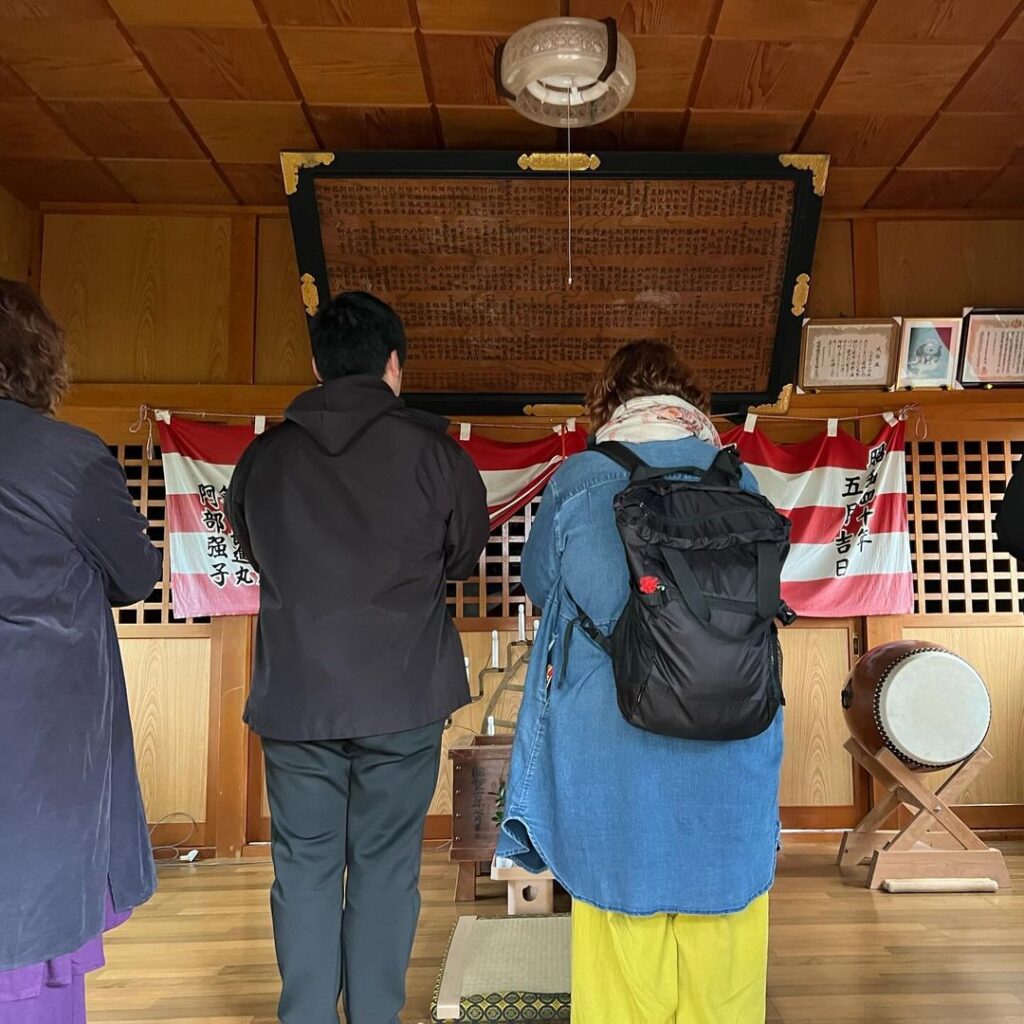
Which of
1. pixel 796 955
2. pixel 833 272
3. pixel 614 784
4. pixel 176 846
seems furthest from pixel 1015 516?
pixel 176 846

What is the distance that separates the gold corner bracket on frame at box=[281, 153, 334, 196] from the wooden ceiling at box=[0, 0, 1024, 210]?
0.26ft

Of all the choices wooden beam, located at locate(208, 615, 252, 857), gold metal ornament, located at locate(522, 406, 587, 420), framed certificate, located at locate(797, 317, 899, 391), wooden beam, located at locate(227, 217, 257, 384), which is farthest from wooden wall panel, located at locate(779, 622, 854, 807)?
wooden beam, located at locate(227, 217, 257, 384)

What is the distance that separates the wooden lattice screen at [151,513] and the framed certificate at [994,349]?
420 cm

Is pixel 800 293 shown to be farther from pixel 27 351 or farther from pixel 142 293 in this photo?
pixel 27 351

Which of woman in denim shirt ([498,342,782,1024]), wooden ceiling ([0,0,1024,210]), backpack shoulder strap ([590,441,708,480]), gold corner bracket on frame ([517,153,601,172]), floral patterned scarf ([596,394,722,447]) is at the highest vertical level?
wooden ceiling ([0,0,1024,210])

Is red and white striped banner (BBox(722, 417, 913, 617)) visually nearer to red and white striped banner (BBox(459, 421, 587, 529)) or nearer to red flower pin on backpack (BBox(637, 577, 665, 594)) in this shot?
red and white striped banner (BBox(459, 421, 587, 529))

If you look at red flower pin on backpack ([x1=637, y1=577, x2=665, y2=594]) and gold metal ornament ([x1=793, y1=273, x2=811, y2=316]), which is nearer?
red flower pin on backpack ([x1=637, y1=577, x2=665, y2=594])

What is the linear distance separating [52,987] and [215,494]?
3.06 metres

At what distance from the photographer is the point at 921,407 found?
4.59m

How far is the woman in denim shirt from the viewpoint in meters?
1.61

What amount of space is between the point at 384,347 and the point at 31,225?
3.68 meters

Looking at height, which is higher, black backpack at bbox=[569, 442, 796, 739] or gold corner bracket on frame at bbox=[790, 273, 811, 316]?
gold corner bracket on frame at bbox=[790, 273, 811, 316]

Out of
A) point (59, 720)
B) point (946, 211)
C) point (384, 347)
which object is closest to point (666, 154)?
point (946, 211)

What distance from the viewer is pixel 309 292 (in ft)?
14.0
